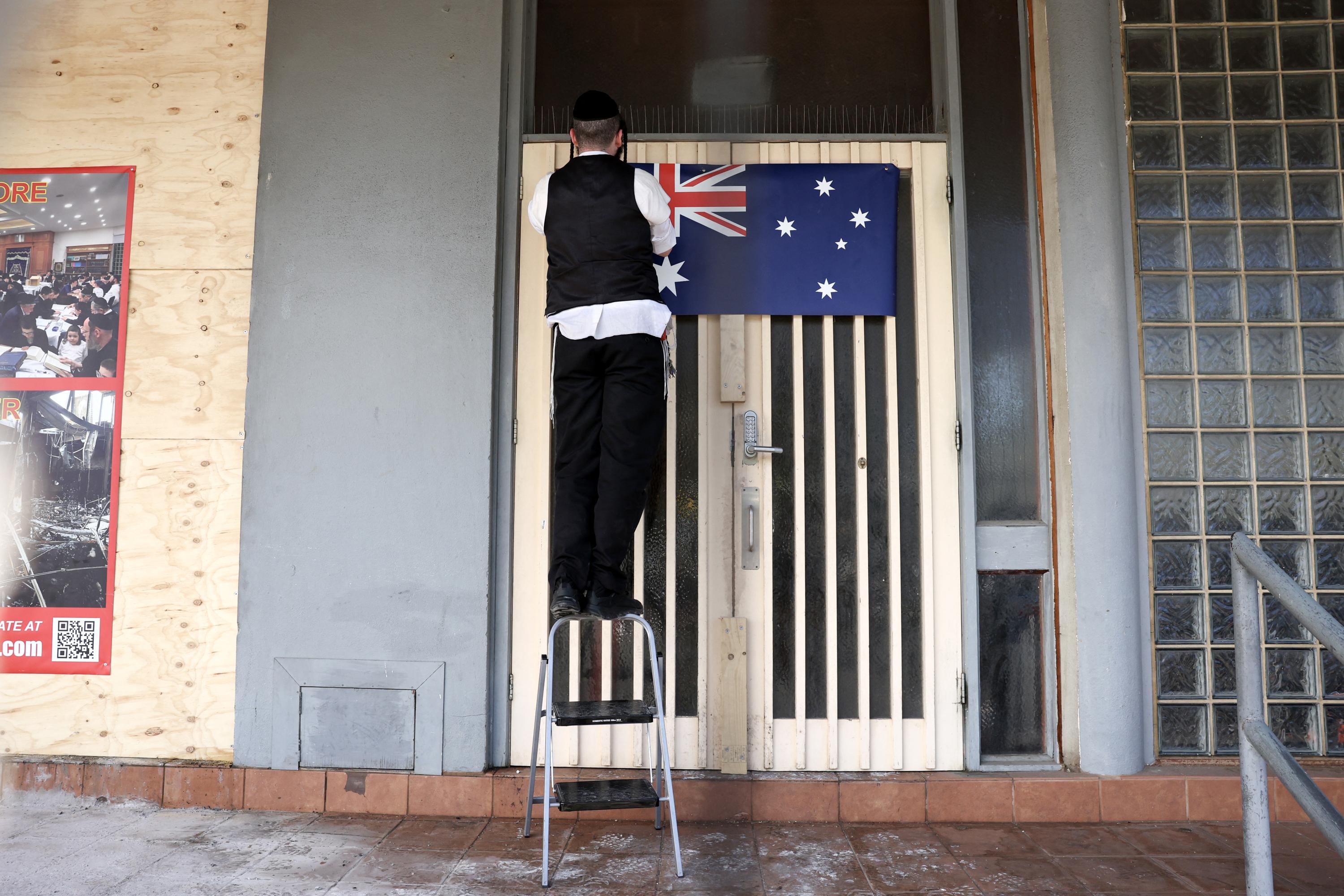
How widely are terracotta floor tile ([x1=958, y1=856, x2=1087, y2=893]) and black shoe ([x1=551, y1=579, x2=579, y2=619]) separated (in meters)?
1.48

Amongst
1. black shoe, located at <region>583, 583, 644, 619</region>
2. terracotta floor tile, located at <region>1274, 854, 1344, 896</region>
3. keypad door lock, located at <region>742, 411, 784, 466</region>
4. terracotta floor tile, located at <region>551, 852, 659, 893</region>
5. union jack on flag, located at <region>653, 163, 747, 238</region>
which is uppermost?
union jack on flag, located at <region>653, 163, 747, 238</region>

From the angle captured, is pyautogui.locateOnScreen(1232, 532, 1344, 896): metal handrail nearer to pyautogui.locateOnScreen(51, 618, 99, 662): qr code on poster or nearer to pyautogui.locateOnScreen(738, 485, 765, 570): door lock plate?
pyautogui.locateOnScreen(738, 485, 765, 570): door lock plate

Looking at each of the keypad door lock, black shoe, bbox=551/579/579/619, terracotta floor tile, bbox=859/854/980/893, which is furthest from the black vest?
terracotta floor tile, bbox=859/854/980/893

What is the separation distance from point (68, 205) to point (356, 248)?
126 cm

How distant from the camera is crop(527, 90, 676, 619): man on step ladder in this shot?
2873 millimetres

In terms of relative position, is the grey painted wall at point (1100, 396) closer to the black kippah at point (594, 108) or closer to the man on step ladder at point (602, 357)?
the man on step ladder at point (602, 357)

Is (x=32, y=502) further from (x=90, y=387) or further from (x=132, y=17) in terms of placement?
(x=132, y=17)

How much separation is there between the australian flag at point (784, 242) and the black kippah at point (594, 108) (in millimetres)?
592

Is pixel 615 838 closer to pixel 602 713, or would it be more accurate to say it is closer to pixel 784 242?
pixel 602 713

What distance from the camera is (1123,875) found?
8.89ft

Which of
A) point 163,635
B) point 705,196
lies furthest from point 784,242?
point 163,635

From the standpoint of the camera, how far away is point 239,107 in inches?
142

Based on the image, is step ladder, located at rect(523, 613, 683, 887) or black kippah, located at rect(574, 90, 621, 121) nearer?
step ladder, located at rect(523, 613, 683, 887)

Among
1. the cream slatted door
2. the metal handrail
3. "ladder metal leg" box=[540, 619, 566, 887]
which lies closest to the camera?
the metal handrail
